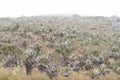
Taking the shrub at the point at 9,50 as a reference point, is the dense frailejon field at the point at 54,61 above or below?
below

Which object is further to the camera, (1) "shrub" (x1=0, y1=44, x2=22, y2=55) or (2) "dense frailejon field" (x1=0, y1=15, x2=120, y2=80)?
(1) "shrub" (x1=0, y1=44, x2=22, y2=55)

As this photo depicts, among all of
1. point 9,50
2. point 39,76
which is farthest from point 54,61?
point 39,76

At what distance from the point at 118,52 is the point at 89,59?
632cm

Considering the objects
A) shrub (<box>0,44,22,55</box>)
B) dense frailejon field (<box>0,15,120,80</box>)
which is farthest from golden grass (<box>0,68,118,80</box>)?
shrub (<box>0,44,22,55</box>)

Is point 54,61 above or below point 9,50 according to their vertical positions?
below

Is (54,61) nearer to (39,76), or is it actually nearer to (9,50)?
(9,50)

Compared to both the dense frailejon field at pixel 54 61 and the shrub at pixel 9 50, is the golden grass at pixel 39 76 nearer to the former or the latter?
the dense frailejon field at pixel 54 61

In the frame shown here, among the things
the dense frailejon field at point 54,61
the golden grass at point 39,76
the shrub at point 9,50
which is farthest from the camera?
the shrub at point 9,50

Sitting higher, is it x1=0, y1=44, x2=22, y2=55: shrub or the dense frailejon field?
x1=0, y1=44, x2=22, y2=55: shrub

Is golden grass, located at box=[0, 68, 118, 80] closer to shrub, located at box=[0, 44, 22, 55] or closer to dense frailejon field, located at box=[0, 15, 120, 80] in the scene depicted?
dense frailejon field, located at box=[0, 15, 120, 80]

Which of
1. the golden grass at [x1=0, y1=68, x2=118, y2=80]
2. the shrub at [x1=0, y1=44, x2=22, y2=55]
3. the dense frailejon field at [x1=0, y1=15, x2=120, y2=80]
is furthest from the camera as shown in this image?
the shrub at [x1=0, y1=44, x2=22, y2=55]

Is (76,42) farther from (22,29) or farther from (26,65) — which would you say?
(26,65)

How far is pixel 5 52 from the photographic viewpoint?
2391cm

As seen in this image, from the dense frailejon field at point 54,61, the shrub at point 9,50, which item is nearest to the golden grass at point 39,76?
the dense frailejon field at point 54,61
